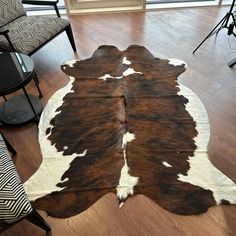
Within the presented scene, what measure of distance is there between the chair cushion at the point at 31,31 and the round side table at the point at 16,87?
239mm

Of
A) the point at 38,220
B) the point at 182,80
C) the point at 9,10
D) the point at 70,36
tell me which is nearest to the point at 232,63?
the point at 182,80

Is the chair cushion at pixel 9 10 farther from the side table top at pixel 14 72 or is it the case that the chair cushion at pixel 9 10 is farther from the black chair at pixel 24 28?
the side table top at pixel 14 72

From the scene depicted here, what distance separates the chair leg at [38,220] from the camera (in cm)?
104

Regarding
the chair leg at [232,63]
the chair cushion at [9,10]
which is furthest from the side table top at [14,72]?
the chair leg at [232,63]

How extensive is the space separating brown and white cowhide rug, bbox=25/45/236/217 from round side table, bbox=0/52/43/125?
0.15 metres

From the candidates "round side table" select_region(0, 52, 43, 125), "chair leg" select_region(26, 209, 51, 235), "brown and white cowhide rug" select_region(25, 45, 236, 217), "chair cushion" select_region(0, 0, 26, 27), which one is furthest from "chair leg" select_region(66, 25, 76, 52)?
"chair leg" select_region(26, 209, 51, 235)

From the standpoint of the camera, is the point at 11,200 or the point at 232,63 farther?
the point at 232,63

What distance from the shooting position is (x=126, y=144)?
63.3 inches

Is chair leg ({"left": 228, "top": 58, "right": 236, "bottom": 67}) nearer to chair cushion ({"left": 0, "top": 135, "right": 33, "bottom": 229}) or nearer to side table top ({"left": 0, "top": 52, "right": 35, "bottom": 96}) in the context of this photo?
side table top ({"left": 0, "top": 52, "right": 35, "bottom": 96})

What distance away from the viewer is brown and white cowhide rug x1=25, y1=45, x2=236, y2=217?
4.46 feet

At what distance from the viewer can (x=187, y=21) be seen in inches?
121

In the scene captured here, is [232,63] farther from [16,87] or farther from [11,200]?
[11,200]

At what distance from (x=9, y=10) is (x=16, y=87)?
1.32 m

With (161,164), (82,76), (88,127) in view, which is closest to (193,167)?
(161,164)
